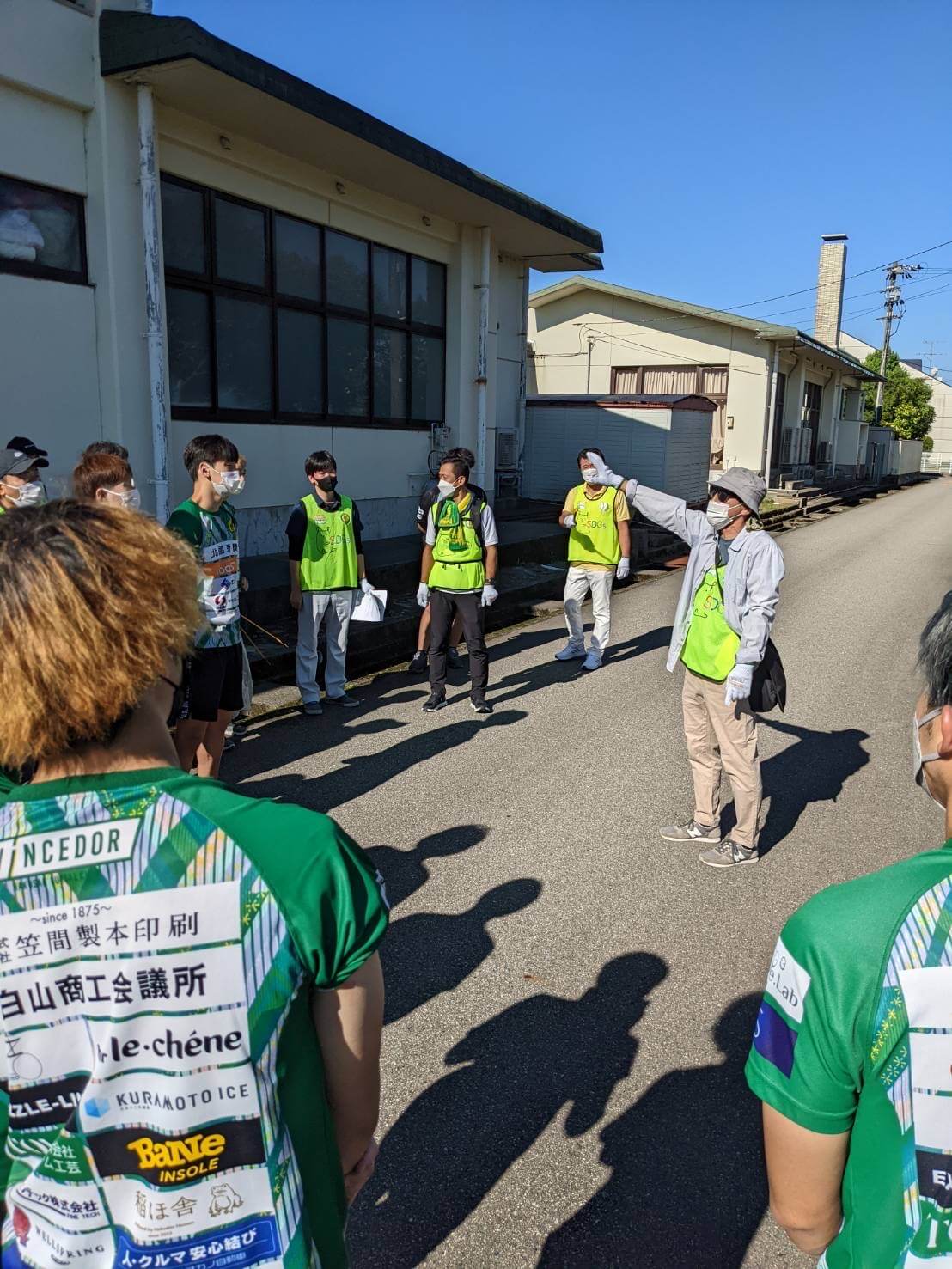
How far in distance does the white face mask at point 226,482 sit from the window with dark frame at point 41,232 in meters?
4.67

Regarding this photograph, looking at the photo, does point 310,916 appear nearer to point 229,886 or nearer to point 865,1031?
point 229,886

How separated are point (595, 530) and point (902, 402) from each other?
52.8 m

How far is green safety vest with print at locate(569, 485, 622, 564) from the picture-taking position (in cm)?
879

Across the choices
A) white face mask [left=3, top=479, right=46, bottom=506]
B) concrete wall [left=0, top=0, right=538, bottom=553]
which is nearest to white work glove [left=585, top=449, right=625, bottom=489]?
white face mask [left=3, top=479, right=46, bottom=506]

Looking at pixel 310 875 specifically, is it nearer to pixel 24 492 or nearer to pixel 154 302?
pixel 24 492

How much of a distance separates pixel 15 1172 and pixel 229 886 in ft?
1.79

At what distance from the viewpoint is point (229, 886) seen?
1287 mm

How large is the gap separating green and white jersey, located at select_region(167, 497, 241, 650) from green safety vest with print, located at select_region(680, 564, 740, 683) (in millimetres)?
2480

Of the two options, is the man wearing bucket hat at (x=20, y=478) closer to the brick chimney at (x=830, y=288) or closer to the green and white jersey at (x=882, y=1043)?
the green and white jersey at (x=882, y=1043)

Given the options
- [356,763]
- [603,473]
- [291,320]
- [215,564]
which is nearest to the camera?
[215,564]

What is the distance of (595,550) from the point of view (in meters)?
8.88

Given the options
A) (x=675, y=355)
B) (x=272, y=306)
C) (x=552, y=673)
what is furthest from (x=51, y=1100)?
(x=675, y=355)

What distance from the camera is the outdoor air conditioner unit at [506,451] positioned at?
1645cm

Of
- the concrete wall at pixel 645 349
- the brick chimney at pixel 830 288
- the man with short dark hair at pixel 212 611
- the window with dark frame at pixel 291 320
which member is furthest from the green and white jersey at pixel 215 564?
the brick chimney at pixel 830 288
